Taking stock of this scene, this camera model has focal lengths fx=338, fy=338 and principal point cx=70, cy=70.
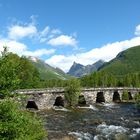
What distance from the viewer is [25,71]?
13225cm

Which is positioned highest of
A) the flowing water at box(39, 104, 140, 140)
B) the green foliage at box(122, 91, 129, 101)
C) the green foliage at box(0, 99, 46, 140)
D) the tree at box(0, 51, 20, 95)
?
the tree at box(0, 51, 20, 95)

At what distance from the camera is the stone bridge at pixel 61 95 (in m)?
109

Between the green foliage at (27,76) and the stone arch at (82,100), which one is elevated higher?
the green foliage at (27,76)

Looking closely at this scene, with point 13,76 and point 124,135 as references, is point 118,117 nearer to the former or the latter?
point 124,135

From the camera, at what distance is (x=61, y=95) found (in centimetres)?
11906

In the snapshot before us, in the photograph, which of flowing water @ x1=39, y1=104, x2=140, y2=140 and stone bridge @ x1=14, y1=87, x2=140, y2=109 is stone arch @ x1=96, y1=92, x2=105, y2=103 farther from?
flowing water @ x1=39, y1=104, x2=140, y2=140

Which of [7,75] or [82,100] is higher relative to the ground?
[7,75]

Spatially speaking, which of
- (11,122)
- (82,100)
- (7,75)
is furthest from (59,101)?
(11,122)

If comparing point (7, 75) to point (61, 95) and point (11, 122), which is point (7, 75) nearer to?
point (11, 122)

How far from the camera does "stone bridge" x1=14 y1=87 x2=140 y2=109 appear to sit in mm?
108688

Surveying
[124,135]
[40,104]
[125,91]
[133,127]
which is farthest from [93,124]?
[125,91]

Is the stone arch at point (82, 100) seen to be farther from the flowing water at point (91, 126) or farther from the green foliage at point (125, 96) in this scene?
the flowing water at point (91, 126)

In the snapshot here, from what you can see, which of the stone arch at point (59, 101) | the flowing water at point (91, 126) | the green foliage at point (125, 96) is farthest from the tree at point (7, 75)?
the green foliage at point (125, 96)

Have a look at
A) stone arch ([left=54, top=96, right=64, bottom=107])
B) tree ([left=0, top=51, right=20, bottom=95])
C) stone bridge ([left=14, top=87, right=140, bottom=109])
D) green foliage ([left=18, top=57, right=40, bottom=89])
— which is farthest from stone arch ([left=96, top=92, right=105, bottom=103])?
tree ([left=0, top=51, right=20, bottom=95])
